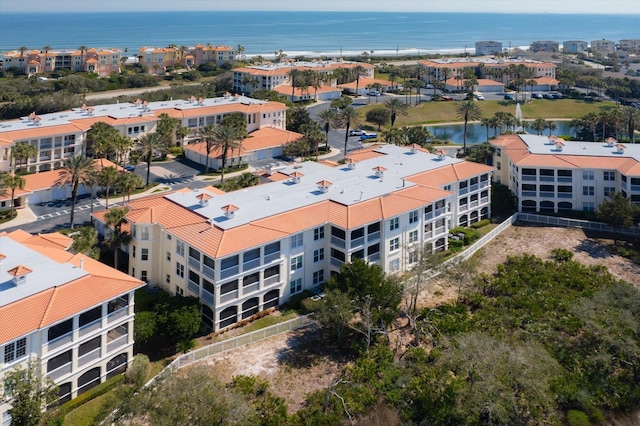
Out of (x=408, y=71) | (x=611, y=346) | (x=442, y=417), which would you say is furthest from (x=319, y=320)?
(x=408, y=71)

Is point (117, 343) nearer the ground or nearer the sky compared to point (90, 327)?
nearer the ground

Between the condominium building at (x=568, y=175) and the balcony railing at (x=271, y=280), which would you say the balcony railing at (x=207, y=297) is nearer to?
the balcony railing at (x=271, y=280)

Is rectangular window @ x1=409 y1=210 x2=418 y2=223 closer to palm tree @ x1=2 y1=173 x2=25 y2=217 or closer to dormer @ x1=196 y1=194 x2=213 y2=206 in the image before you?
dormer @ x1=196 y1=194 x2=213 y2=206

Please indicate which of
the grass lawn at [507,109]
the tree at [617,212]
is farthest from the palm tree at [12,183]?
the grass lawn at [507,109]

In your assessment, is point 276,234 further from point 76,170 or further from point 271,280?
point 76,170

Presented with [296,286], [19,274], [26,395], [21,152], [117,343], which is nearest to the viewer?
[26,395]

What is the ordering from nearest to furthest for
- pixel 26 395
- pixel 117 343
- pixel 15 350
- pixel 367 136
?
pixel 26 395, pixel 15 350, pixel 117 343, pixel 367 136

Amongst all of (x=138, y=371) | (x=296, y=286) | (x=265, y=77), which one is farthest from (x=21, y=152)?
(x=265, y=77)
